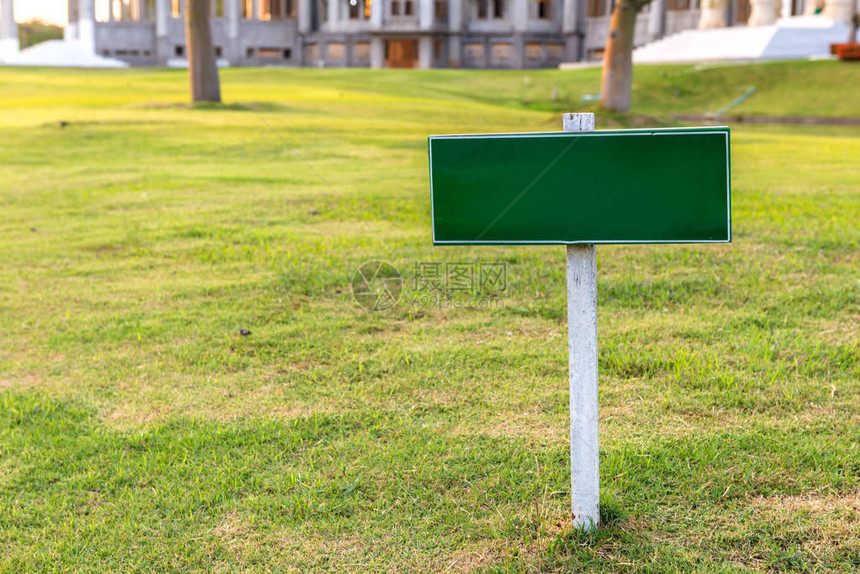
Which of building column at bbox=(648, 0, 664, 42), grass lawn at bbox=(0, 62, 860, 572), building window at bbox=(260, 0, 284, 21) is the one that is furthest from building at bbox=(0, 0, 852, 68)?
grass lawn at bbox=(0, 62, 860, 572)

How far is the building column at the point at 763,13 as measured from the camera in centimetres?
4941

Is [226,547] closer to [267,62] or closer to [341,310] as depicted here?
[341,310]

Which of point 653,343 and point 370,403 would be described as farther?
point 653,343

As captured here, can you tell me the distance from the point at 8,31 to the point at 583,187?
72104 mm

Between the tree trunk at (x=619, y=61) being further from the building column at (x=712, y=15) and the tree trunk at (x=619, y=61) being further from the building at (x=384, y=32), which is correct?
the building at (x=384, y=32)

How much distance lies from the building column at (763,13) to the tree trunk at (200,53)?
35.0 m

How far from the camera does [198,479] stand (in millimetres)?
3789

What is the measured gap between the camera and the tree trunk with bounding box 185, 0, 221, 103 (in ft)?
82.0

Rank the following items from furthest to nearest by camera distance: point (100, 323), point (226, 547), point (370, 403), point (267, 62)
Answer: point (267, 62), point (100, 323), point (370, 403), point (226, 547)

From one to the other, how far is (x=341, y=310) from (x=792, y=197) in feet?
22.0

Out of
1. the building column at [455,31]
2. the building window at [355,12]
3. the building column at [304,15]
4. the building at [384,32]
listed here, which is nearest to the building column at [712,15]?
the building at [384,32]

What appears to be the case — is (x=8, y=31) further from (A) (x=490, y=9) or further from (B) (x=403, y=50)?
(A) (x=490, y=9)

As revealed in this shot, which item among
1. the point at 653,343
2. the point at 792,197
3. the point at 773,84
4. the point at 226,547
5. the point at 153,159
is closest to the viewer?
the point at 226,547

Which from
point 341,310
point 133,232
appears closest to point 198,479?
point 341,310
